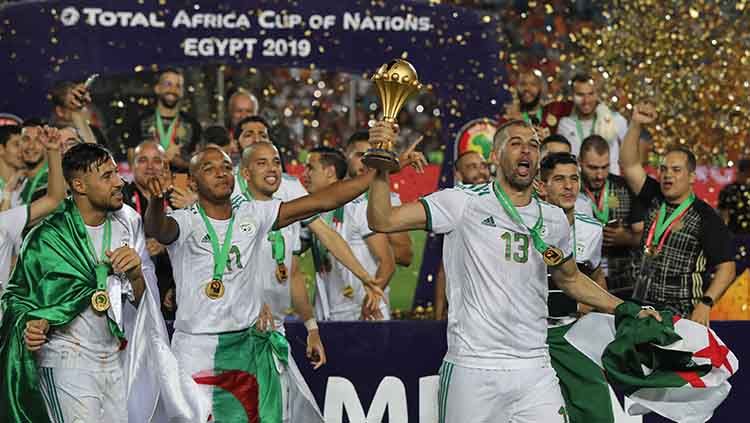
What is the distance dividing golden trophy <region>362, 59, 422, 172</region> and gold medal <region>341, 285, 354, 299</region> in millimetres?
4178

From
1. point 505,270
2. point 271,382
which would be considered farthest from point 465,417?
point 271,382

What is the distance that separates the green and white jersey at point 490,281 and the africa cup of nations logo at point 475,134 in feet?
19.1

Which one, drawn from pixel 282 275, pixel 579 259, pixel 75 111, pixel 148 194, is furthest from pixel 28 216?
pixel 579 259

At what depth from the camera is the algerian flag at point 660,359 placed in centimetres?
815

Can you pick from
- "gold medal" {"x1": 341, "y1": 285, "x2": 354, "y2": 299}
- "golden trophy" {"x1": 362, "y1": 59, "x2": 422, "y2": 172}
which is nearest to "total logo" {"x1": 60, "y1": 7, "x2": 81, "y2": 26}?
"gold medal" {"x1": 341, "y1": 285, "x2": 354, "y2": 299}

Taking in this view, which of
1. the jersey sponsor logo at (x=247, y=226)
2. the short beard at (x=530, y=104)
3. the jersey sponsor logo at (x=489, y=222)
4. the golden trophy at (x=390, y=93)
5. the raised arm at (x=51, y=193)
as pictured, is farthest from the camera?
the short beard at (x=530, y=104)

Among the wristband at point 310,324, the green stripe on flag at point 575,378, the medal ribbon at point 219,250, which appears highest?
the medal ribbon at point 219,250

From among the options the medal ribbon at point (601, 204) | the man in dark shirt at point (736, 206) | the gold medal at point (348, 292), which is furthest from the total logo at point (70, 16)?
the man in dark shirt at point (736, 206)

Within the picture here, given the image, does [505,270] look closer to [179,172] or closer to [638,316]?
[638,316]

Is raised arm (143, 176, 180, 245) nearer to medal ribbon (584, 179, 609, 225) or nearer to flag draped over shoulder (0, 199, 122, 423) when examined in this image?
flag draped over shoulder (0, 199, 122, 423)

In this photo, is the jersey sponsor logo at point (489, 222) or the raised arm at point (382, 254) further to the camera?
the raised arm at point (382, 254)

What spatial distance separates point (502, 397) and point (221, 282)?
1.75 meters

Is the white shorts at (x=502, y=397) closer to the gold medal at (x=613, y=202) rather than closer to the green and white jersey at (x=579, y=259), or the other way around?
the green and white jersey at (x=579, y=259)

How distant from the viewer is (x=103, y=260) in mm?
7910
